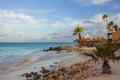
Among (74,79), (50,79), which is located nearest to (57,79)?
(50,79)

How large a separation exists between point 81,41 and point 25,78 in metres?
48.2

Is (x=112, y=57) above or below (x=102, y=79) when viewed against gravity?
above

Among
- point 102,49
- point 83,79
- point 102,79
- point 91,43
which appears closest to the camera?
point 102,79

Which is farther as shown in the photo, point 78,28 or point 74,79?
point 78,28

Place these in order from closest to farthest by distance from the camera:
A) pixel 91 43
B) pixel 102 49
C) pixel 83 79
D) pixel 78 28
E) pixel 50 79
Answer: pixel 83 79
pixel 102 49
pixel 50 79
pixel 91 43
pixel 78 28

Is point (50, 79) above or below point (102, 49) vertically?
below

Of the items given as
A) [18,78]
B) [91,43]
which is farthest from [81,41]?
[18,78]

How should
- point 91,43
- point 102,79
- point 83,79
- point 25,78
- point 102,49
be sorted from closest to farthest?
point 102,79
point 83,79
point 102,49
point 25,78
point 91,43

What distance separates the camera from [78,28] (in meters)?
72.9

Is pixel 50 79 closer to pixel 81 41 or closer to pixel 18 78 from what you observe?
pixel 18 78

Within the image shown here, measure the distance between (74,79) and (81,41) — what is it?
50.5 m

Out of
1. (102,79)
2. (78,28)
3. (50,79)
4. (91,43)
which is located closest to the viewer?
(102,79)

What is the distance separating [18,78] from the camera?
13.9m

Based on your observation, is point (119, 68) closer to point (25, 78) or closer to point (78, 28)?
point (25, 78)
